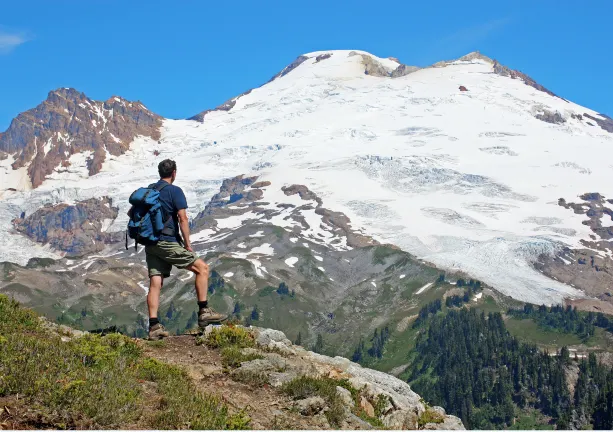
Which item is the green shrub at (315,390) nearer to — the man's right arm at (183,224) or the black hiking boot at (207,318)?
the man's right arm at (183,224)

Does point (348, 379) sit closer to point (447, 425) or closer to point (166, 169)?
point (447, 425)

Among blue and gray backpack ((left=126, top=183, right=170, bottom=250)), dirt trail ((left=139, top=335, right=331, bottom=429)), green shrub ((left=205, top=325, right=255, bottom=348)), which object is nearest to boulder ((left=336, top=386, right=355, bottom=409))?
dirt trail ((left=139, top=335, right=331, bottom=429))

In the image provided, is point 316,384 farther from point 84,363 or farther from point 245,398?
point 84,363

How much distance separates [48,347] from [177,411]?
3.30 m

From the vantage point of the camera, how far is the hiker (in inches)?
745

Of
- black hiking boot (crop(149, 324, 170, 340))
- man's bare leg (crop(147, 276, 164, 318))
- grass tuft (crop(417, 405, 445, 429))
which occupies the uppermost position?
man's bare leg (crop(147, 276, 164, 318))

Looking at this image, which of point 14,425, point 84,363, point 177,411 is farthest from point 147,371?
point 14,425


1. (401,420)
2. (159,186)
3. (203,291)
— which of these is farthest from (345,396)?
(159,186)

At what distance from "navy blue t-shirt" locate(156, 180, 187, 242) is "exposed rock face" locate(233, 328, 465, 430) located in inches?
148

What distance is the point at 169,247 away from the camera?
19.1 m

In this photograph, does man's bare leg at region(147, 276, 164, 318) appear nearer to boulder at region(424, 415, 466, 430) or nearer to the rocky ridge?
the rocky ridge

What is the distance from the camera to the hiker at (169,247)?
18.9 m

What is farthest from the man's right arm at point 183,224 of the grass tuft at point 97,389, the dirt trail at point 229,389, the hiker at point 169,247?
the grass tuft at point 97,389

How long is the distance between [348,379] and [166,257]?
216 inches
